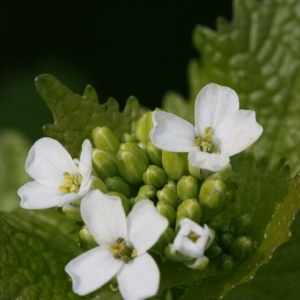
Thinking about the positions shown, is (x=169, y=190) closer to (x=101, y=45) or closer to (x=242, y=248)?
(x=242, y=248)

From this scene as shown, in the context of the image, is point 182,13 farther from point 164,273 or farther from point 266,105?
point 164,273

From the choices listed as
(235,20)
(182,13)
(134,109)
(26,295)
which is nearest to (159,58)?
(182,13)

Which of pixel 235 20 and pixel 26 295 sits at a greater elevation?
pixel 235 20

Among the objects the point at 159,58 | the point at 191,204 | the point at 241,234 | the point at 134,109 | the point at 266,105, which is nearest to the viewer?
the point at 191,204

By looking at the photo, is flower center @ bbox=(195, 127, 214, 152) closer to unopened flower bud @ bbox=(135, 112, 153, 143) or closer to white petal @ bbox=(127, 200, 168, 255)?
unopened flower bud @ bbox=(135, 112, 153, 143)

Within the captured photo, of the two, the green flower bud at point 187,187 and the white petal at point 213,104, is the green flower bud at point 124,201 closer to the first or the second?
the green flower bud at point 187,187

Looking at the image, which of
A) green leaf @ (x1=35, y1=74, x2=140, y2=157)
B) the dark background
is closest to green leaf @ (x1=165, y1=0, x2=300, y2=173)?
green leaf @ (x1=35, y1=74, x2=140, y2=157)
